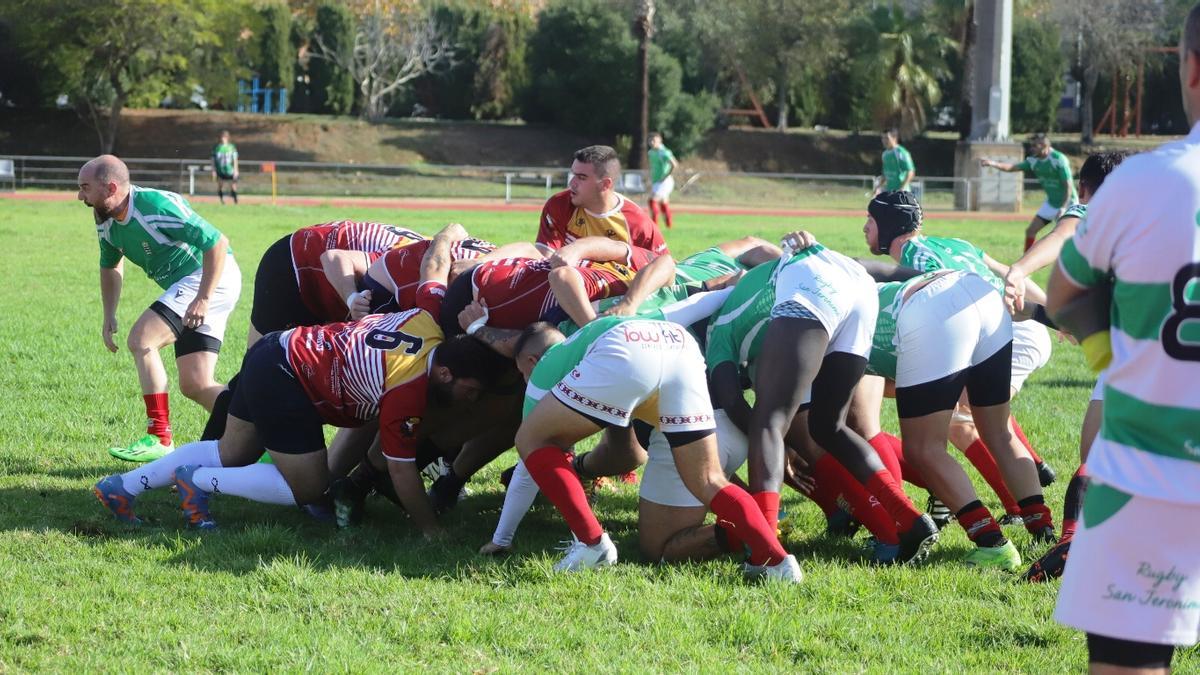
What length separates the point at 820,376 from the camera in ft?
17.0

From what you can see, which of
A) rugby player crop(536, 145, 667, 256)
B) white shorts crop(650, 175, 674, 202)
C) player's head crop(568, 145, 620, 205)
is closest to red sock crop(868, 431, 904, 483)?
rugby player crop(536, 145, 667, 256)

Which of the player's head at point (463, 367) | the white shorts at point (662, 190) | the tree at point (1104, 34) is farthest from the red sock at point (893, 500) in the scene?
the tree at point (1104, 34)

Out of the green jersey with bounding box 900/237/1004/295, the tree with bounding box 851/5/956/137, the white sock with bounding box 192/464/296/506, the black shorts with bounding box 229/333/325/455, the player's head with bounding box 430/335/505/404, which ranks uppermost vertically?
the tree with bounding box 851/5/956/137

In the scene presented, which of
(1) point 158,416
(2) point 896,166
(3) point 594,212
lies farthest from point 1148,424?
(2) point 896,166

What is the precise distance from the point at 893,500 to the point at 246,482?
2.73 meters

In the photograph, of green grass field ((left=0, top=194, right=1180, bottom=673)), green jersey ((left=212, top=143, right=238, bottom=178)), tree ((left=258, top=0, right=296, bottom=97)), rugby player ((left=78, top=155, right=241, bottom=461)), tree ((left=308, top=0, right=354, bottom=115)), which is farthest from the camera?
tree ((left=258, top=0, right=296, bottom=97))

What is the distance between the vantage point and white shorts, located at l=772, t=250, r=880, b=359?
5043 mm

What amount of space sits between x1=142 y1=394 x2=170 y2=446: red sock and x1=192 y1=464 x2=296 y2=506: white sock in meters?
1.73

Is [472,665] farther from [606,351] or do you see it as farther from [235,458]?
[235,458]

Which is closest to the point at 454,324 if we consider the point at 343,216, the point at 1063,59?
the point at 343,216

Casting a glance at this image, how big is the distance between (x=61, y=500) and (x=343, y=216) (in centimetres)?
1938

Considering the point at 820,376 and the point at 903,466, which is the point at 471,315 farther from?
the point at 903,466

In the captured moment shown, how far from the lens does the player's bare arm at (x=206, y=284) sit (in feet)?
22.3

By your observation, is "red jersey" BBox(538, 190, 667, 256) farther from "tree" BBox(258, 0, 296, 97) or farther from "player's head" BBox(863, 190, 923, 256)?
"tree" BBox(258, 0, 296, 97)
